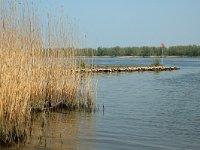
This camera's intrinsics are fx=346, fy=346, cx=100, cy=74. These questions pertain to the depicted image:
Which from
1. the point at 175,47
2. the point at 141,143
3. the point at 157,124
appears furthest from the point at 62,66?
the point at 175,47

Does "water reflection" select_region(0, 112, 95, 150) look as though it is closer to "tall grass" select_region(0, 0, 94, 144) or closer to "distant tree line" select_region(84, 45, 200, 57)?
"tall grass" select_region(0, 0, 94, 144)

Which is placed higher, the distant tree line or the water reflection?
the distant tree line

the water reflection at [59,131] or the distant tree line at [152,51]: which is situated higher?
the distant tree line at [152,51]

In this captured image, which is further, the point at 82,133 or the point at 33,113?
the point at 33,113

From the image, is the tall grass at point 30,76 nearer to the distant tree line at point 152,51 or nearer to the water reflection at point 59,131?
the water reflection at point 59,131

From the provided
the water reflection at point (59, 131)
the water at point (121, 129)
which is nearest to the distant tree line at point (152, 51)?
the water at point (121, 129)

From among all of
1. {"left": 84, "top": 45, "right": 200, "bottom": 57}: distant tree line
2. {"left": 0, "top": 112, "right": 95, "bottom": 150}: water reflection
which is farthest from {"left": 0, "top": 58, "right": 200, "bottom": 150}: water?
{"left": 84, "top": 45, "right": 200, "bottom": 57}: distant tree line

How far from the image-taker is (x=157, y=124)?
37.5 feet

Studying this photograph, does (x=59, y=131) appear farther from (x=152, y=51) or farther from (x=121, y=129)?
(x=152, y=51)

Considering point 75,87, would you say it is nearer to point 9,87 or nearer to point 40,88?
point 40,88

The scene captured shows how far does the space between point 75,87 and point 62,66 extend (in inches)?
35.4

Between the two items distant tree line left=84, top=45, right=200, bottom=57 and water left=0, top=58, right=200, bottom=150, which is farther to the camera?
distant tree line left=84, top=45, right=200, bottom=57

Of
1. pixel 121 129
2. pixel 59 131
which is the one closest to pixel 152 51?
pixel 121 129

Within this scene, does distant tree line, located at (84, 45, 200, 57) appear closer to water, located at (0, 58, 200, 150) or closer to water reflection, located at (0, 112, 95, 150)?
water, located at (0, 58, 200, 150)
